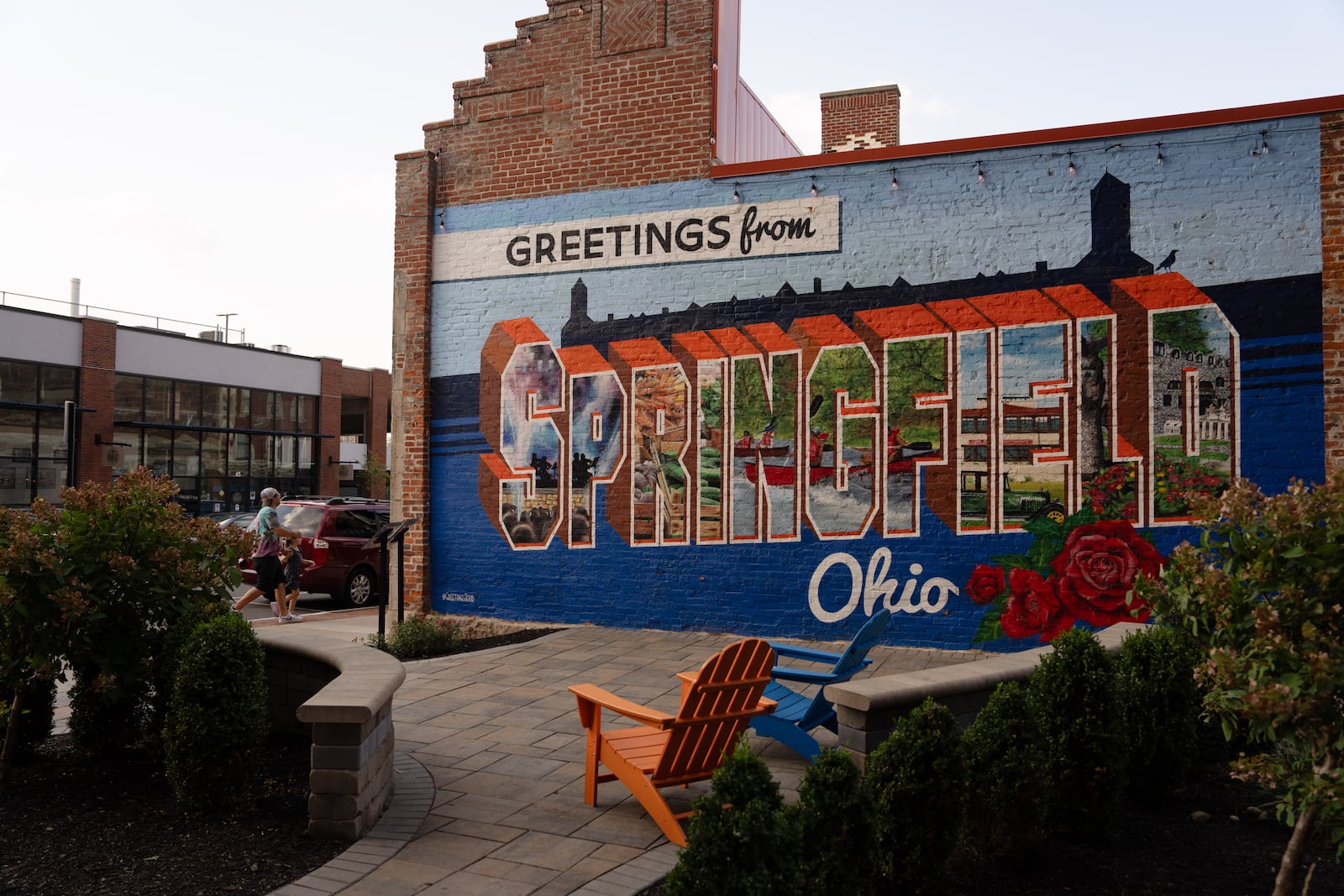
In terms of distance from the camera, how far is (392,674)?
5.28m

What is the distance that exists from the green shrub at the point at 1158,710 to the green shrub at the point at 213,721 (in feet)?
13.8

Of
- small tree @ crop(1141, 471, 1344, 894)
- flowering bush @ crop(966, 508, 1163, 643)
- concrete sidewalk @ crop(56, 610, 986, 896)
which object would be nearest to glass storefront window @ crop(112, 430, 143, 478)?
concrete sidewalk @ crop(56, 610, 986, 896)

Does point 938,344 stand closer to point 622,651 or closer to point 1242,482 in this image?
point 622,651

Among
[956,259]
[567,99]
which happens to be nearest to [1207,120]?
[956,259]

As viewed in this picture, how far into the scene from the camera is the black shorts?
12.8 metres

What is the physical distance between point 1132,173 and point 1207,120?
2.39ft

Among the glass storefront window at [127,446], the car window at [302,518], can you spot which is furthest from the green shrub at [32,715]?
the glass storefront window at [127,446]

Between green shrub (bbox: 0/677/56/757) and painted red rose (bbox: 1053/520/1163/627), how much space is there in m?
7.80

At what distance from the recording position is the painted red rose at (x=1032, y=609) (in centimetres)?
915

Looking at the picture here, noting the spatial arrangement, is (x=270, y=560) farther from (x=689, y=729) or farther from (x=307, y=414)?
(x=307, y=414)

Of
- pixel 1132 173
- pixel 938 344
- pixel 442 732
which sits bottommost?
pixel 442 732

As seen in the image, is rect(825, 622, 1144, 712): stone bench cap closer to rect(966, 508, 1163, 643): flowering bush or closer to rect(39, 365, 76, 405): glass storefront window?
rect(966, 508, 1163, 643): flowering bush

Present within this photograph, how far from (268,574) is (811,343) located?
7.48 metres

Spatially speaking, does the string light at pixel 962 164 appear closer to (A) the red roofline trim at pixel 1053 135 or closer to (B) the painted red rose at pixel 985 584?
(A) the red roofline trim at pixel 1053 135
